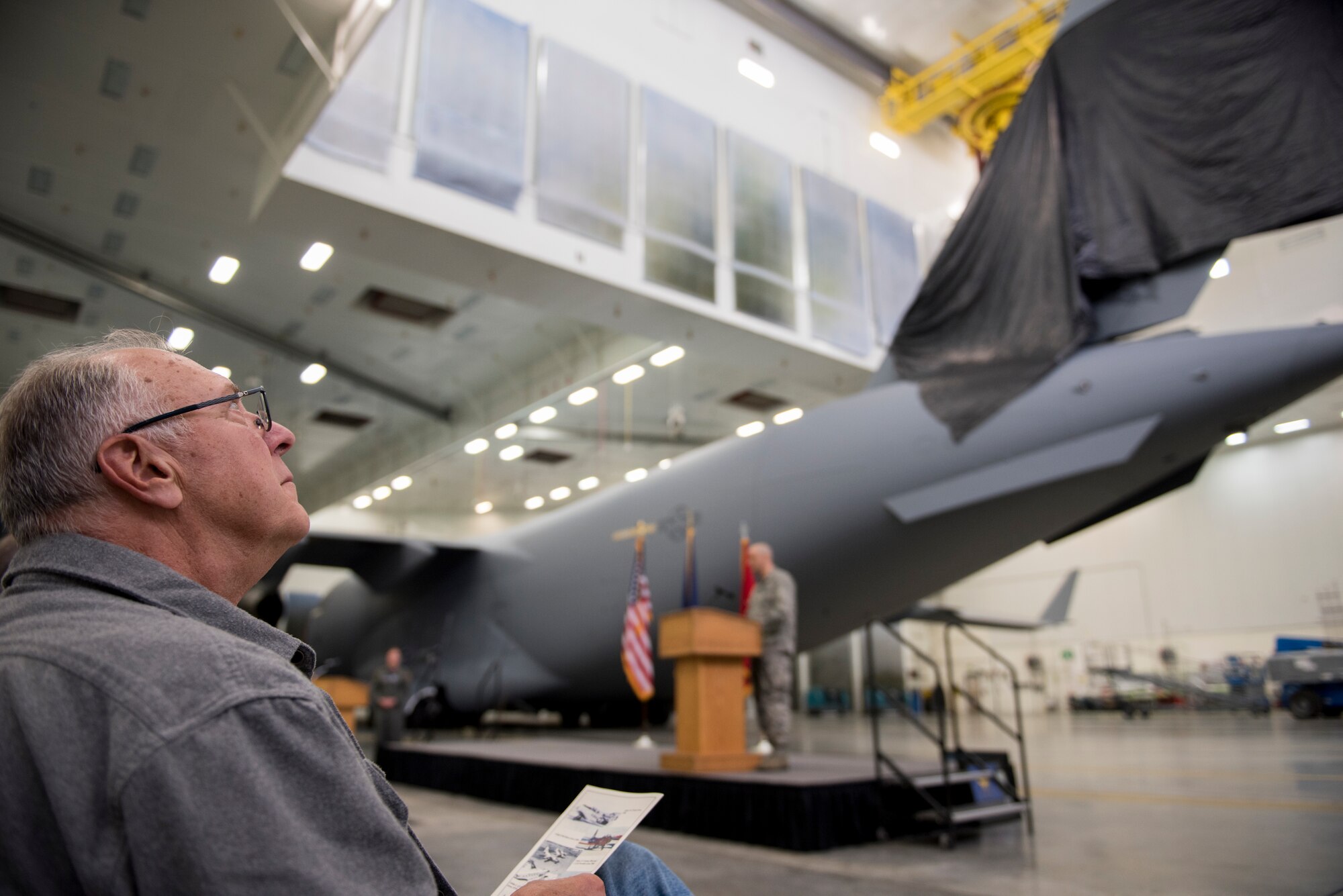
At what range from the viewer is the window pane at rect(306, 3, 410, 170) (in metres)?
6.73

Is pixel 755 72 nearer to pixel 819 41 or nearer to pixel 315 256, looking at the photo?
pixel 819 41

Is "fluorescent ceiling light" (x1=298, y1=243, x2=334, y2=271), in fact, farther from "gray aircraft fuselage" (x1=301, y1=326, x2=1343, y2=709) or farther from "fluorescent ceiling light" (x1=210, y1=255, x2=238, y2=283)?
"gray aircraft fuselage" (x1=301, y1=326, x2=1343, y2=709)

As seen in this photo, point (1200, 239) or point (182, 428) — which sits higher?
point (1200, 239)

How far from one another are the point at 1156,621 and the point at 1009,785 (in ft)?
42.0

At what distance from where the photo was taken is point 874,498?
5391 mm

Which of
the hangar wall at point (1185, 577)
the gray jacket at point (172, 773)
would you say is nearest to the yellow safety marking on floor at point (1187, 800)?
the hangar wall at point (1185, 577)

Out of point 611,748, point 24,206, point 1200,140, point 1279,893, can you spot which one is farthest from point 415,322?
point 1279,893

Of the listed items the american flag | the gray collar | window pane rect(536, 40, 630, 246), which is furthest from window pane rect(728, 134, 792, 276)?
the gray collar

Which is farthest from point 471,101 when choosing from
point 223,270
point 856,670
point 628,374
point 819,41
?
point 856,670

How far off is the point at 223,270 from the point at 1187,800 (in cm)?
950

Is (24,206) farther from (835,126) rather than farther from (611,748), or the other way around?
(835,126)

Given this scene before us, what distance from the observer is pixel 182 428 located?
1.07m

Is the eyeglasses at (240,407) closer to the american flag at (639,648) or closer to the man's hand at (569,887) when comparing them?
the man's hand at (569,887)

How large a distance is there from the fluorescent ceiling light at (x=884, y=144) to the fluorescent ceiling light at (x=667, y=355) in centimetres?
469
